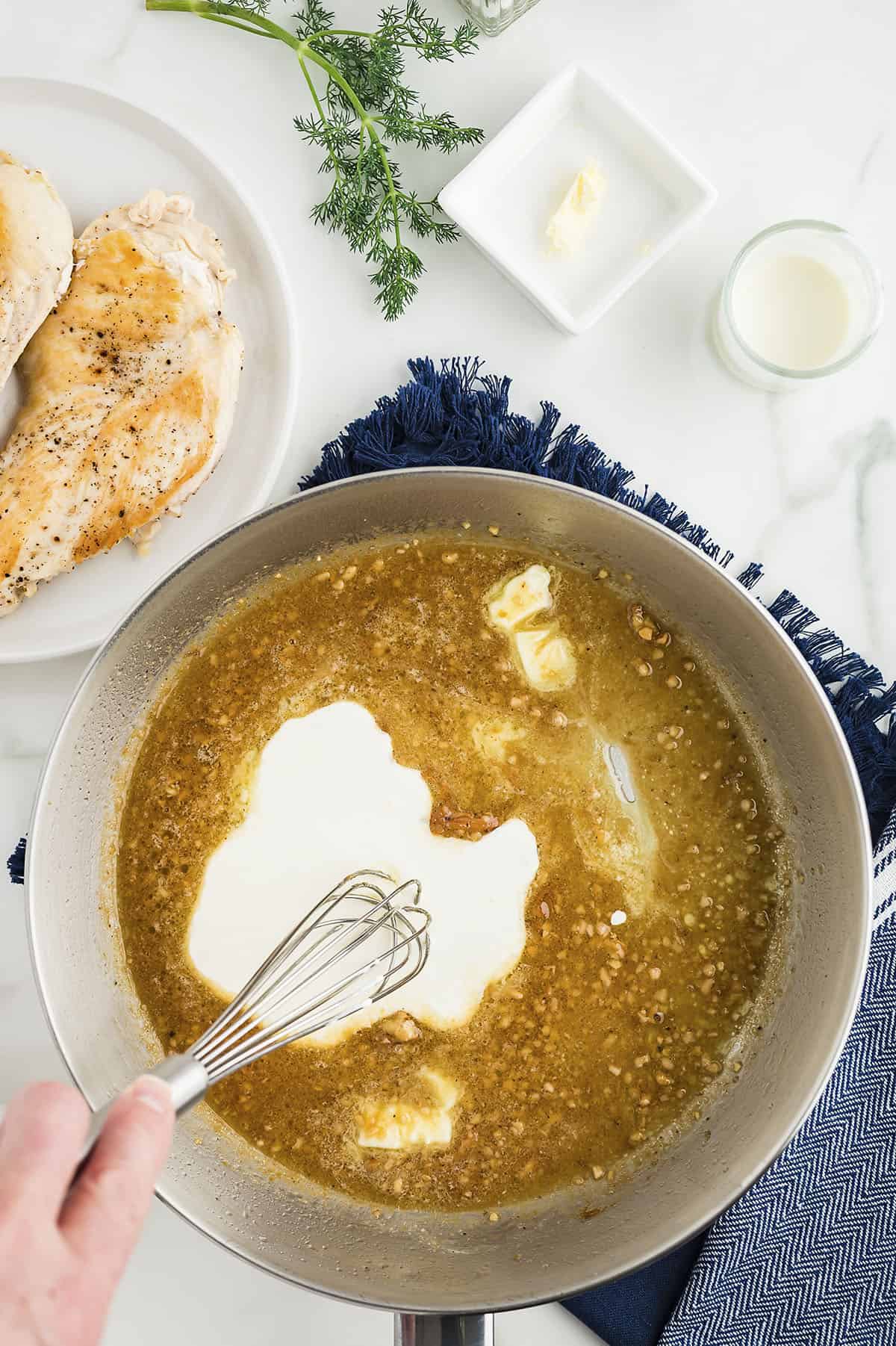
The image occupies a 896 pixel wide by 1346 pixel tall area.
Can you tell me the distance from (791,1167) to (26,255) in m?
1.57

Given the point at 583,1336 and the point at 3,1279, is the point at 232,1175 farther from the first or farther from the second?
the point at 3,1279

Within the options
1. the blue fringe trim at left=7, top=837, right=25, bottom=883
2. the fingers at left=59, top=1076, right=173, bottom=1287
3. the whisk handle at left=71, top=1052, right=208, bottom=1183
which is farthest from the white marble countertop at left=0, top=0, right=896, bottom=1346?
the fingers at left=59, top=1076, right=173, bottom=1287

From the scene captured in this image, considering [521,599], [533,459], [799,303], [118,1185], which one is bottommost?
[118,1185]

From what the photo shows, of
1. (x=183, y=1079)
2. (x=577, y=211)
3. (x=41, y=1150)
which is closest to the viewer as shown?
(x=41, y=1150)

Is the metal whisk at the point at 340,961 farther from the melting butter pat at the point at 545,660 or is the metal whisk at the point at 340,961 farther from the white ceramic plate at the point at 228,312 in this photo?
the white ceramic plate at the point at 228,312

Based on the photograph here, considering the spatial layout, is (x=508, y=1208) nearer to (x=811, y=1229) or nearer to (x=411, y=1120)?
(x=411, y=1120)

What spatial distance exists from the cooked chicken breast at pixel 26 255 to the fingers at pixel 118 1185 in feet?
3.35

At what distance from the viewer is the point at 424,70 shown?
155 cm

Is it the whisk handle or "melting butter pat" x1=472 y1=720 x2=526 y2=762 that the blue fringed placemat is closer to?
"melting butter pat" x1=472 y1=720 x2=526 y2=762

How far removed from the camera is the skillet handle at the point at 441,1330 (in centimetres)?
139

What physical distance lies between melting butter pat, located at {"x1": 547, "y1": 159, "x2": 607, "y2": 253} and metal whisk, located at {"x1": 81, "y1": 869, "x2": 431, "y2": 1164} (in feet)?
2.93

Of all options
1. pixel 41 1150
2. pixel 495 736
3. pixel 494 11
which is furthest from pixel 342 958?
pixel 494 11

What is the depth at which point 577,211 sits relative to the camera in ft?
4.93

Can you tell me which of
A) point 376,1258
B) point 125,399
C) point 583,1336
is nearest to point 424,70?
point 125,399
